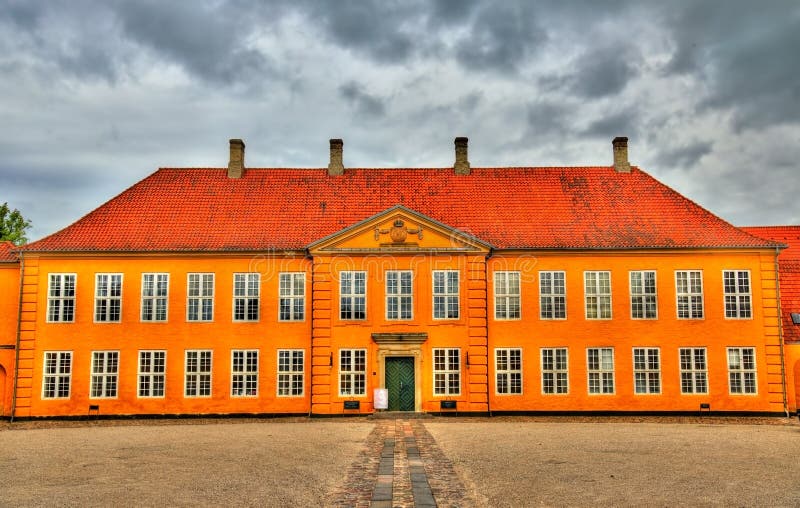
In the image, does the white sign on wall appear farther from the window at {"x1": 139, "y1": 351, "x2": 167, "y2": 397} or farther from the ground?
the window at {"x1": 139, "y1": 351, "x2": 167, "y2": 397}

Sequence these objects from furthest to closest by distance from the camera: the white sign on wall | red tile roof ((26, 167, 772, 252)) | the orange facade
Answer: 1. red tile roof ((26, 167, 772, 252))
2. the orange facade
3. the white sign on wall

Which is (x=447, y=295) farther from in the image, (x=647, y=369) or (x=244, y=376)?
(x=244, y=376)

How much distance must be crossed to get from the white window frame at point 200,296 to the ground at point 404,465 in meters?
5.94

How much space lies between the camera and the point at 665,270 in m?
30.8

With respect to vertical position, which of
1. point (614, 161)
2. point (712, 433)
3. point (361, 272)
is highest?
point (614, 161)

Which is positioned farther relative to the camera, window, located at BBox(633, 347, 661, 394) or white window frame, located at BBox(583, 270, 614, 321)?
white window frame, located at BBox(583, 270, 614, 321)

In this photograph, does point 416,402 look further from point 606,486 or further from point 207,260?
point 606,486

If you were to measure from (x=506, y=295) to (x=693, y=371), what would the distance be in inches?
325

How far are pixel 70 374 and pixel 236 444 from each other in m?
13.3

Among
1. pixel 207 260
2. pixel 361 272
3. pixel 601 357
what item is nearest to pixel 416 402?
pixel 361 272

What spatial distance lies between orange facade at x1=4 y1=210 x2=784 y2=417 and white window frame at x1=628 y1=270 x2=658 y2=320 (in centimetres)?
13

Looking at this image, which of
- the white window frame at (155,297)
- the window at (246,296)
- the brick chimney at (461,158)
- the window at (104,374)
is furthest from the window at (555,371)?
the window at (104,374)

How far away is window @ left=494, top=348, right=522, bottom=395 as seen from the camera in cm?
2998

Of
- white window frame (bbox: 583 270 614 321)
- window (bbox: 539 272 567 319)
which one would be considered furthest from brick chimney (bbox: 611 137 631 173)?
window (bbox: 539 272 567 319)
